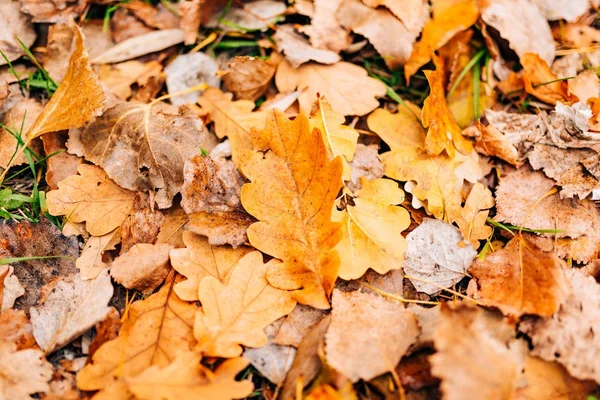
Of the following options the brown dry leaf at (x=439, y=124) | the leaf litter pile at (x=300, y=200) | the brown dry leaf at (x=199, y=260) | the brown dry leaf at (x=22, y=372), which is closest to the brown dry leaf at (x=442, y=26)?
the leaf litter pile at (x=300, y=200)

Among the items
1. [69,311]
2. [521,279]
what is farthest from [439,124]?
[69,311]

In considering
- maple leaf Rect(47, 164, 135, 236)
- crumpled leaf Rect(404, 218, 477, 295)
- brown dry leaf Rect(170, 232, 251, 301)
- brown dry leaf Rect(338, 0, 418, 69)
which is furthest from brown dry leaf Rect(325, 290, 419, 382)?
brown dry leaf Rect(338, 0, 418, 69)

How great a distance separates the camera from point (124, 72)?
2.33 meters

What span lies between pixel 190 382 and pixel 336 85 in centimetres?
141

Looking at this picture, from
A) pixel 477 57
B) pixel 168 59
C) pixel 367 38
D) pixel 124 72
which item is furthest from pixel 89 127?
pixel 477 57

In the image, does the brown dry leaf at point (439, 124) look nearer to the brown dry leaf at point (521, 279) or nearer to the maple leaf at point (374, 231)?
the maple leaf at point (374, 231)

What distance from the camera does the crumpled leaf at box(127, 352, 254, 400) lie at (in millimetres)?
1461

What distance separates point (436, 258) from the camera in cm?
187

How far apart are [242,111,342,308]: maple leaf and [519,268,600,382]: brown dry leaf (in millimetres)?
699

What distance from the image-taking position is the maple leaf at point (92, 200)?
193 centimetres

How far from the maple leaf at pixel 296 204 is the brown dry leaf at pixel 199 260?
0.13 meters

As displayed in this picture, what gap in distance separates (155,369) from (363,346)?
2.16 ft

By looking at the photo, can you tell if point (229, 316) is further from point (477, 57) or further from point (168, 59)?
point (477, 57)

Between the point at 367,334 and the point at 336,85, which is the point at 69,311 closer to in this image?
the point at 367,334
